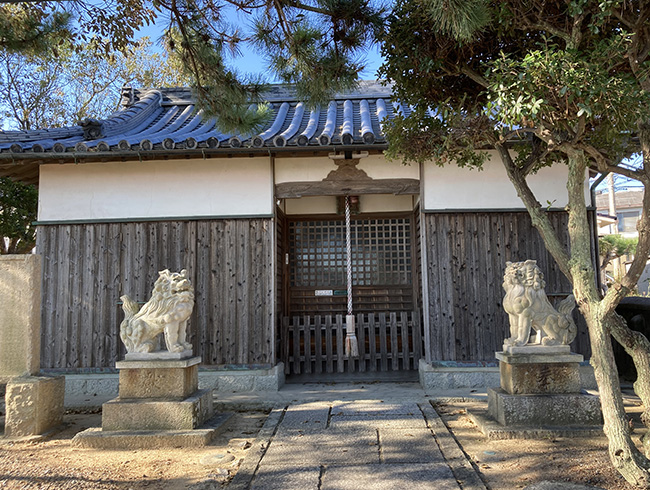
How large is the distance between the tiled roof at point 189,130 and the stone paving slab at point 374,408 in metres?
3.66

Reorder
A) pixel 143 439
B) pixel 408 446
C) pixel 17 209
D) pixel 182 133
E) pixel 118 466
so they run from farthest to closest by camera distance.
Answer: pixel 17 209, pixel 182 133, pixel 143 439, pixel 408 446, pixel 118 466

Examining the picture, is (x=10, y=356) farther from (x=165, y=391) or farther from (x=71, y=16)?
(x=71, y=16)

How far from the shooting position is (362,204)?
9.40 metres

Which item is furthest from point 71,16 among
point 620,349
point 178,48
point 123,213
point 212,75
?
point 620,349

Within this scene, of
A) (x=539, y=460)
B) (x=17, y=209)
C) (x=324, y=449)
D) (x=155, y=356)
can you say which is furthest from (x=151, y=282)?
(x=17, y=209)

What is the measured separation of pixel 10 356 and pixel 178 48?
13.0 feet

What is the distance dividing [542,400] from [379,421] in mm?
1792

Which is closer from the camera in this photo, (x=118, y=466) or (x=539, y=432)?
(x=118, y=466)

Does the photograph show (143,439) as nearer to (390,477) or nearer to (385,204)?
(390,477)

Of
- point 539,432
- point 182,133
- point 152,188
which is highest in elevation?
point 182,133

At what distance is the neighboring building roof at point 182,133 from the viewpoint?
6664mm

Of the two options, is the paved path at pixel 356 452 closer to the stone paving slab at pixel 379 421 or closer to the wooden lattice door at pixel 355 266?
the stone paving slab at pixel 379 421

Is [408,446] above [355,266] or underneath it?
underneath

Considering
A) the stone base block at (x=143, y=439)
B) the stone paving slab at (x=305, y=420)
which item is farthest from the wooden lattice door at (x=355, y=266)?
the stone base block at (x=143, y=439)
